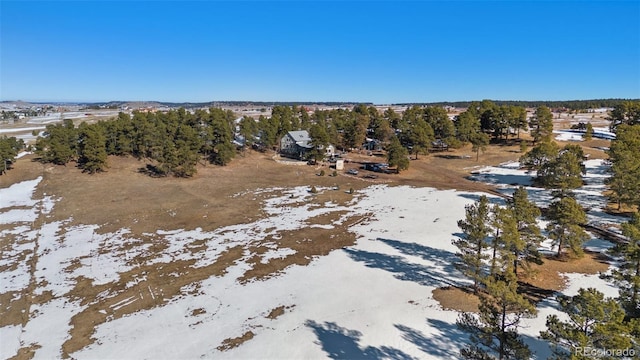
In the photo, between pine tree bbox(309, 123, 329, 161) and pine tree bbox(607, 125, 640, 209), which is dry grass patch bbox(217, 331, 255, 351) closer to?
pine tree bbox(607, 125, 640, 209)

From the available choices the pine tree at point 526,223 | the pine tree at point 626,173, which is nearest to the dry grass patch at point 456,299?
the pine tree at point 526,223

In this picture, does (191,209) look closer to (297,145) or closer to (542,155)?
(297,145)

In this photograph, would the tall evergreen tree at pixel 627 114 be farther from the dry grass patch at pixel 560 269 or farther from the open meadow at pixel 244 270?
the dry grass patch at pixel 560 269

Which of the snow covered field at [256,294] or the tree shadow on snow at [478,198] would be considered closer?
the snow covered field at [256,294]

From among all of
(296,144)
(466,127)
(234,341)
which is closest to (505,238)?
(234,341)

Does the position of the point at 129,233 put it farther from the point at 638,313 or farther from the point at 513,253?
the point at 638,313

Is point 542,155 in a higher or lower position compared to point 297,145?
higher
